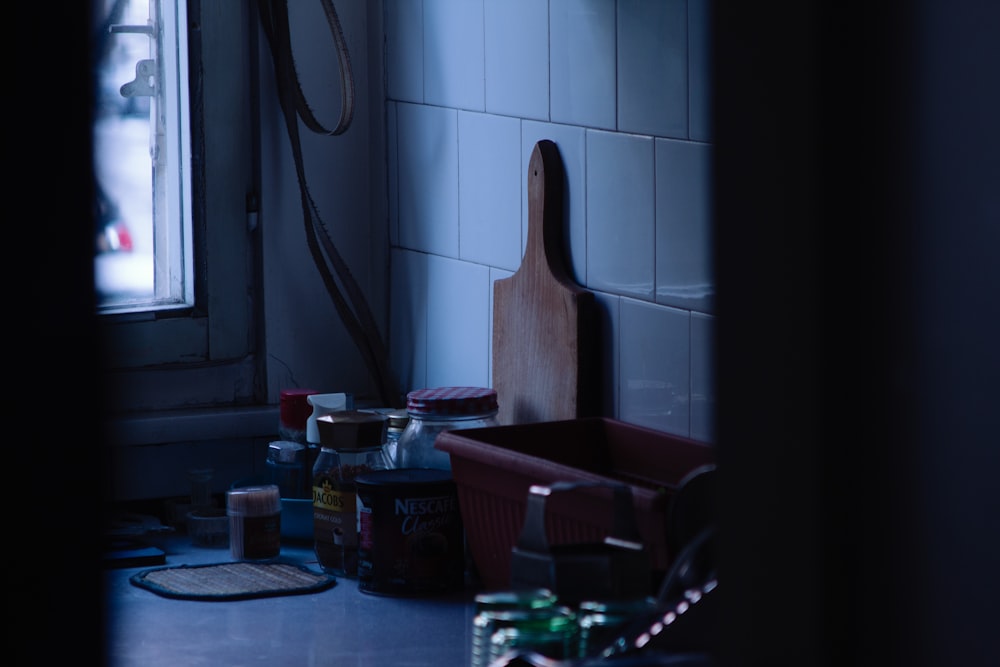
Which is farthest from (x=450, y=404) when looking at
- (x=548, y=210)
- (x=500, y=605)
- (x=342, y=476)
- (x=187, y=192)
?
(x=500, y=605)

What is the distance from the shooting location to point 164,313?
1909mm

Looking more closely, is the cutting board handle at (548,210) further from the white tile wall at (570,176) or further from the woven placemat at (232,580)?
the woven placemat at (232,580)

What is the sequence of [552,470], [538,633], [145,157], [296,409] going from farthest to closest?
[145,157] < [296,409] < [552,470] < [538,633]

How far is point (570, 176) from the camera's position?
5.24ft

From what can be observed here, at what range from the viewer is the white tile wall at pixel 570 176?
1.41 m

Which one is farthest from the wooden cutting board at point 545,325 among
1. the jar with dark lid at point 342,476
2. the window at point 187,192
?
the window at point 187,192

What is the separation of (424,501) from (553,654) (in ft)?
2.55

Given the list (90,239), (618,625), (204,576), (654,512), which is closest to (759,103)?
(90,239)

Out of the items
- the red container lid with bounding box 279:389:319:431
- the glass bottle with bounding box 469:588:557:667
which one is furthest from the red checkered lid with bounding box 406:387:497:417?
the glass bottle with bounding box 469:588:557:667

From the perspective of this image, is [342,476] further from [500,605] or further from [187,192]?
[500,605]

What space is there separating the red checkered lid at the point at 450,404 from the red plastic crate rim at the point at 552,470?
0.07m

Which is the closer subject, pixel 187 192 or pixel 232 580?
pixel 232 580

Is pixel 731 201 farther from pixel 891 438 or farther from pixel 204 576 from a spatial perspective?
pixel 204 576

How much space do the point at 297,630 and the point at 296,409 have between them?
1.49 feet
